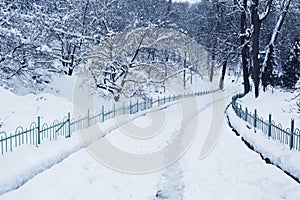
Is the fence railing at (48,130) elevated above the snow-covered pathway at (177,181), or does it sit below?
above

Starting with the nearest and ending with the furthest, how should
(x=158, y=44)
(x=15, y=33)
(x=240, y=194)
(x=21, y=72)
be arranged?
(x=240, y=194) → (x=15, y=33) → (x=21, y=72) → (x=158, y=44)

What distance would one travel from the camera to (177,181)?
9.41 meters

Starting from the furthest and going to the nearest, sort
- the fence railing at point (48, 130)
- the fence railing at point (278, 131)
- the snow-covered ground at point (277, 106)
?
the snow-covered ground at point (277, 106) → the fence railing at point (48, 130) → the fence railing at point (278, 131)

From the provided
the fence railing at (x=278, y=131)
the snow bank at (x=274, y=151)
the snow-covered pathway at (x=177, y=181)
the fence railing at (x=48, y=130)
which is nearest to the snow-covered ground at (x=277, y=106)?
the fence railing at (x=278, y=131)

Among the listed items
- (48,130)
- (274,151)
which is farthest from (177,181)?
(48,130)

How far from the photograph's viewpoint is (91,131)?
1255 cm

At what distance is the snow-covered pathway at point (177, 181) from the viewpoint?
7.32 m

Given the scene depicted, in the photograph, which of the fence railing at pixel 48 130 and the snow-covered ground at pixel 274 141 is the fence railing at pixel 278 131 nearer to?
the snow-covered ground at pixel 274 141

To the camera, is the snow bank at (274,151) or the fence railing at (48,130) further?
the fence railing at (48,130)

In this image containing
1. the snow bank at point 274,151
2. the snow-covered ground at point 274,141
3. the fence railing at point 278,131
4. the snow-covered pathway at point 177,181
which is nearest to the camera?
the snow-covered pathway at point 177,181

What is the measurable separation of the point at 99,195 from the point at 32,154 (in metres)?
2.09

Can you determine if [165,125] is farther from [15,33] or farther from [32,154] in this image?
[32,154]

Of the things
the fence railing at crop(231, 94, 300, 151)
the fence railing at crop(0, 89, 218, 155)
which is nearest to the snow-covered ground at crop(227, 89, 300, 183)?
the fence railing at crop(231, 94, 300, 151)

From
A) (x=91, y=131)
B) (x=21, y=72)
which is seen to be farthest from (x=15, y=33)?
(x=91, y=131)
